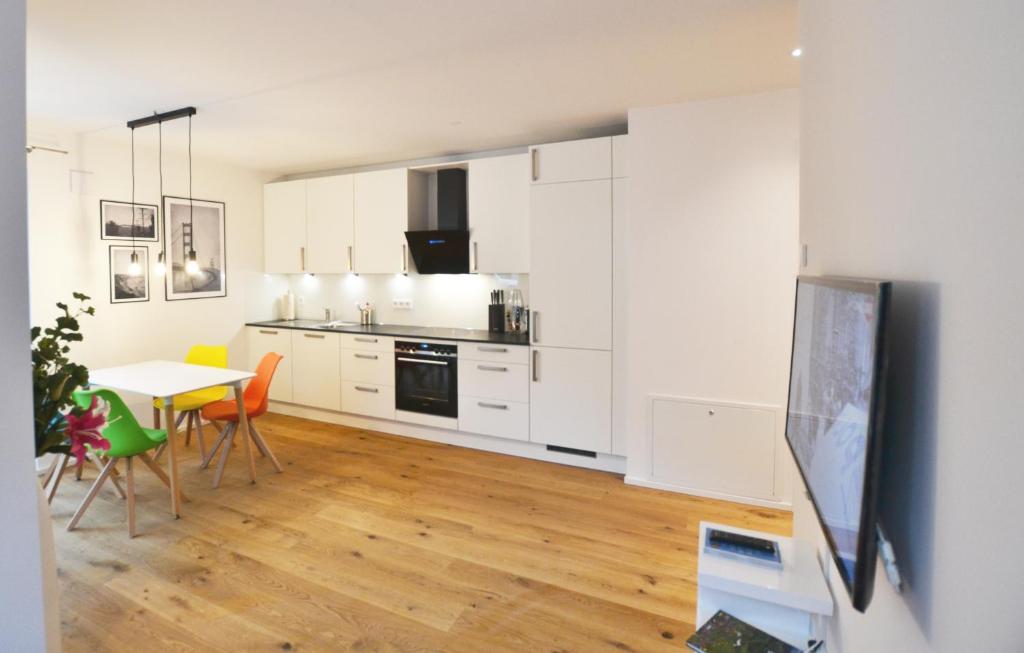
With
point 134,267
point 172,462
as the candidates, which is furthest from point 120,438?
point 134,267

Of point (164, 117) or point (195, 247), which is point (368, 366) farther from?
point (164, 117)

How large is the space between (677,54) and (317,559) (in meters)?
3.30

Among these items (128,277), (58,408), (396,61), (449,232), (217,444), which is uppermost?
(396,61)

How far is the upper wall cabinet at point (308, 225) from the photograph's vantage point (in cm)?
556

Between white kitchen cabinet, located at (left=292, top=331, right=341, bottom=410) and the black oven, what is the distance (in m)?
0.77

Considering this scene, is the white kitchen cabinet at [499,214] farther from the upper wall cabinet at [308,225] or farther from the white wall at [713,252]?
the upper wall cabinet at [308,225]

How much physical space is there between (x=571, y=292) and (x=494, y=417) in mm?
1272

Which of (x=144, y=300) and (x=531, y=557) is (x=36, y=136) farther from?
(x=531, y=557)

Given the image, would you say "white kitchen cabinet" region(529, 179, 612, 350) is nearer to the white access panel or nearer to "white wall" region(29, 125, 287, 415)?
the white access panel

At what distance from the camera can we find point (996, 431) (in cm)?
61

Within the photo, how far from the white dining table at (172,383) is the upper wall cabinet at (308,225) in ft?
6.18

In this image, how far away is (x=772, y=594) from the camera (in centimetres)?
149

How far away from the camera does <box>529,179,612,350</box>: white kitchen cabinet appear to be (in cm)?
405

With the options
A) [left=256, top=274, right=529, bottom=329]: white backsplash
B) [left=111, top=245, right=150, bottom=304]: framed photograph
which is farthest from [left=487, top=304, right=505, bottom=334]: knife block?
[left=111, top=245, right=150, bottom=304]: framed photograph
